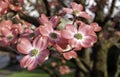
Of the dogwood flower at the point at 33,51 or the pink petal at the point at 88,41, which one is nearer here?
the dogwood flower at the point at 33,51

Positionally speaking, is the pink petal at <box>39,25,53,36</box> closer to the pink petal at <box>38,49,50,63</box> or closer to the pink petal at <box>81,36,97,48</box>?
the pink petal at <box>38,49,50,63</box>

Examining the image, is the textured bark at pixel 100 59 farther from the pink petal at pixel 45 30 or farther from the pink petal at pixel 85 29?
the pink petal at pixel 45 30

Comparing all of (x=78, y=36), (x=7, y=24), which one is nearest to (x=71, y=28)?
(x=78, y=36)

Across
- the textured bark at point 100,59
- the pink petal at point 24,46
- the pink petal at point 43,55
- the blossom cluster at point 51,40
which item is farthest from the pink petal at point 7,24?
the textured bark at point 100,59

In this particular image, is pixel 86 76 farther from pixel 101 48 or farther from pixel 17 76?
pixel 17 76

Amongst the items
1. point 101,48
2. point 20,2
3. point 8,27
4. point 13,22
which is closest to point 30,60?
point 8,27

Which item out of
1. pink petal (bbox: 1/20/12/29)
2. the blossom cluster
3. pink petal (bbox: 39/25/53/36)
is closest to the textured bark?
pink petal (bbox: 1/20/12/29)
